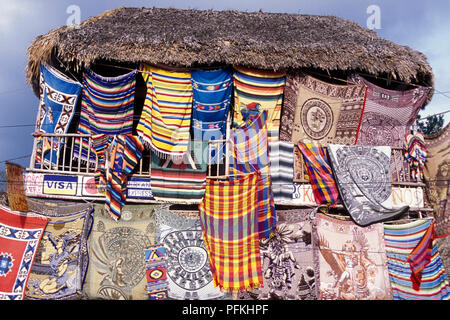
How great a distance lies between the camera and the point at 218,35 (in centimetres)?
948

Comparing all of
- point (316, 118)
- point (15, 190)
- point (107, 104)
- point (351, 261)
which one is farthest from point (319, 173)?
point (15, 190)

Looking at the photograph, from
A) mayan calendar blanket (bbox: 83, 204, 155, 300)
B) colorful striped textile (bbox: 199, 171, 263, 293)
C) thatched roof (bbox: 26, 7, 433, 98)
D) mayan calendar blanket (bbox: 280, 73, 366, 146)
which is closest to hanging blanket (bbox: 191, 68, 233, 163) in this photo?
thatched roof (bbox: 26, 7, 433, 98)

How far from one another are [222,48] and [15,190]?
497 centimetres

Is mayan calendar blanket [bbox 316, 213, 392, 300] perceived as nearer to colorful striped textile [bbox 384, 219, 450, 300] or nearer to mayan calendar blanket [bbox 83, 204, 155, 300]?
colorful striped textile [bbox 384, 219, 450, 300]

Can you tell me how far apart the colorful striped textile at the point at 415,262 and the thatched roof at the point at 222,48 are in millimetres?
3160

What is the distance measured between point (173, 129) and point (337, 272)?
427 cm

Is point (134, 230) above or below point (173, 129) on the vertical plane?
below

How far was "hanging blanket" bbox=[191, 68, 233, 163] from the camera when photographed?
348 inches

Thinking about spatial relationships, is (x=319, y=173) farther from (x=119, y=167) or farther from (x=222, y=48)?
(x=119, y=167)

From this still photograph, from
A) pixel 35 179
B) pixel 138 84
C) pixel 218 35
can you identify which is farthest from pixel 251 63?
pixel 35 179
